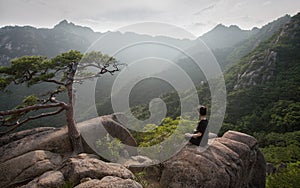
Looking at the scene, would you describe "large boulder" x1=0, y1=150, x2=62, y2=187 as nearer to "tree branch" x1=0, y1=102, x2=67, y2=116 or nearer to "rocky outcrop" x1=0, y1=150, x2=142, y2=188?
"rocky outcrop" x1=0, y1=150, x2=142, y2=188

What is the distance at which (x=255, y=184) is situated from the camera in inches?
426

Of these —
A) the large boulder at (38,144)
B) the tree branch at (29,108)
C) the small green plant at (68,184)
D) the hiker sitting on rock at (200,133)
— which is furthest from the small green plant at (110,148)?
the hiker sitting on rock at (200,133)

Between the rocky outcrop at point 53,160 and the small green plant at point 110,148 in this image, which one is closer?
the rocky outcrop at point 53,160

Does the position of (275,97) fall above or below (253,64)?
below

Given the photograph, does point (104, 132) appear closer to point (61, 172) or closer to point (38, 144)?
point (38, 144)

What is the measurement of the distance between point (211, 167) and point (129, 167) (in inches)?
150

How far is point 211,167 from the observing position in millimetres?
8125

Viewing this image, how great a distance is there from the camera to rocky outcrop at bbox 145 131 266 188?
7820 millimetres

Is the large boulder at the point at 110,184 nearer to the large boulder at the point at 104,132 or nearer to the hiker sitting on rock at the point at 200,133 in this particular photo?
the hiker sitting on rock at the point at 200,133

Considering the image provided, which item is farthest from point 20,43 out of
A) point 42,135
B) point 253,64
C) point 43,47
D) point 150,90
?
point 42,135

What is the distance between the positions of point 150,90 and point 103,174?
271ft

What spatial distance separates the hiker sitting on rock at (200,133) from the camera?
8.82m

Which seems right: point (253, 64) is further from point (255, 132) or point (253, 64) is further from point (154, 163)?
point (154, 163)

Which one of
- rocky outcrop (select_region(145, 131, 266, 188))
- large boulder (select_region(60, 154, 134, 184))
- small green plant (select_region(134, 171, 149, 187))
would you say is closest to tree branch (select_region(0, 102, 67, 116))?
large boulder (select_region(60, 154, 134, 184))
